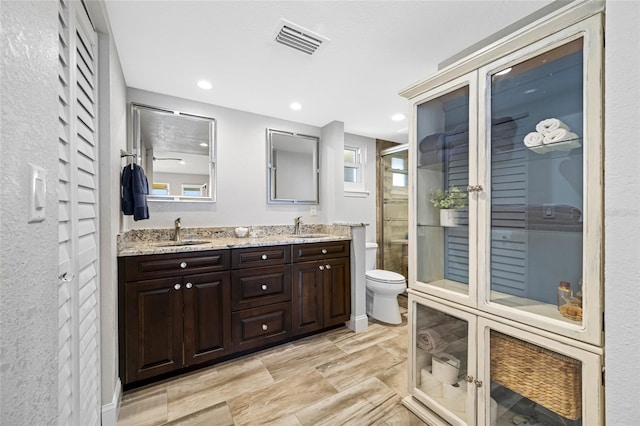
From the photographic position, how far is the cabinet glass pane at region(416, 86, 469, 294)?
1.54m

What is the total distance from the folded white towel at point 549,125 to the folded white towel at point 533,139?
18 mm

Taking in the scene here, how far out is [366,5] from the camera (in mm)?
1398

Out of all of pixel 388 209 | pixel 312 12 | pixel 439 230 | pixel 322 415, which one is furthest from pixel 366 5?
pixel 388 209

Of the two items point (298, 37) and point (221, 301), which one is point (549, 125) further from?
point (221, 301)

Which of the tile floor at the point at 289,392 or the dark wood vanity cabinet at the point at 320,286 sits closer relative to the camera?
the tile floor at the point at 289,392

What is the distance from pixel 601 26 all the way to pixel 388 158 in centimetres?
293

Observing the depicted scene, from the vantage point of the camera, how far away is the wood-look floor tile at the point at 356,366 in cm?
193

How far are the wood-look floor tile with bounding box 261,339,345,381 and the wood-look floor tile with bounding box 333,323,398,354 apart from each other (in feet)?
0.30

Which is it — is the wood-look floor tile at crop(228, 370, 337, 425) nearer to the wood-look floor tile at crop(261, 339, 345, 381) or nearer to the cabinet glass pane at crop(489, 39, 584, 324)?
the wood-look floor tile at crop(261, 339, 345, 381)

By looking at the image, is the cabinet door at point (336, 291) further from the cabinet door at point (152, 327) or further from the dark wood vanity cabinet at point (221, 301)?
the cabinet door at point (152, 327)

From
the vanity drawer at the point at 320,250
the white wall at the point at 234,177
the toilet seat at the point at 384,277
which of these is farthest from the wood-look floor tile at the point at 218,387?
the toilet seat at the point at 384,277

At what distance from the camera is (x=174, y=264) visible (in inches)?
74.7

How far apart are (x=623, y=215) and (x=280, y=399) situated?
6.23ft

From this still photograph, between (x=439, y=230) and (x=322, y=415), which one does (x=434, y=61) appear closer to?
(x=439, y=230)
